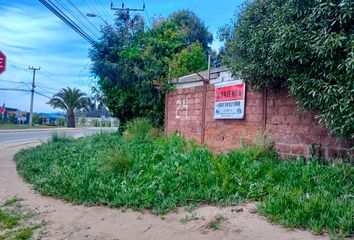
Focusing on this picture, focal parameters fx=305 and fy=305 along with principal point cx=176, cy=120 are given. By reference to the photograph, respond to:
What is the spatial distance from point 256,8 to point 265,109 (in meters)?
2.21

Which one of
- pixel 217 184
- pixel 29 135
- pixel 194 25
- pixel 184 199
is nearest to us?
pixel 184 199

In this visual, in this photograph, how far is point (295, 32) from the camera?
190 inches

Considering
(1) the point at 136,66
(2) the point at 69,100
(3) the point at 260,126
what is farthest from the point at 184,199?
(2) the point at 69,100

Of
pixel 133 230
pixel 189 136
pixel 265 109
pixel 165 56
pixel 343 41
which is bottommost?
pixel 133 230

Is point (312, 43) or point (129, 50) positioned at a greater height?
point (129, 50)

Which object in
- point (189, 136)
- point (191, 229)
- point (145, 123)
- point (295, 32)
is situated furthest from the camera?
point (145, 123)

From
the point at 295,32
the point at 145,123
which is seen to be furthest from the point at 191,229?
the point at 145,123

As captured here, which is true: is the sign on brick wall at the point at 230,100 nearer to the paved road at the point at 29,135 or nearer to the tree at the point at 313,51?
the tree at the point at 313,51

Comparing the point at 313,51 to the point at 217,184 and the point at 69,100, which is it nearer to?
the point at 217,184

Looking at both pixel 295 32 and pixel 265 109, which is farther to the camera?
pixel 265 109

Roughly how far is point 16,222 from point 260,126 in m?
5.27

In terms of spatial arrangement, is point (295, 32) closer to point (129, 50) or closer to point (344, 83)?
point (344, 83)

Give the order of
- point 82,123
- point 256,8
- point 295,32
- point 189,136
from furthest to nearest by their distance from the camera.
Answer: point 82,123, point 189,136, point 256,8, point 295,32

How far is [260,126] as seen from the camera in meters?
7.16
